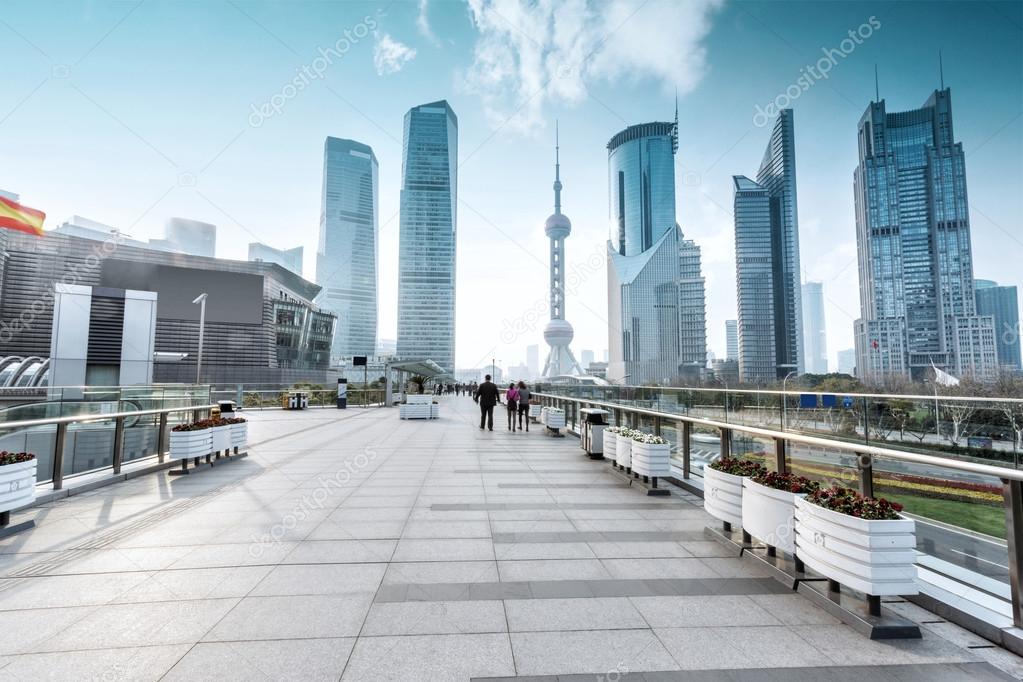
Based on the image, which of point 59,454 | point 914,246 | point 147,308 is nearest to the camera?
point 59,454

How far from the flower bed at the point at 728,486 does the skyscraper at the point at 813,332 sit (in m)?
148

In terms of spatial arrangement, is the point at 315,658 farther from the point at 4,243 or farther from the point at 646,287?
the point at 646,287

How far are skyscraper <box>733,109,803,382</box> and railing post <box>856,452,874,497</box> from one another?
12385 centimetres

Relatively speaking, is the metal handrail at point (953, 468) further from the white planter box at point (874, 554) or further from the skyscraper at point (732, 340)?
the skyscraper at point (732, 340)

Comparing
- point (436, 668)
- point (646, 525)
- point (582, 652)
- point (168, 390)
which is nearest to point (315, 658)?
point (436, 668)

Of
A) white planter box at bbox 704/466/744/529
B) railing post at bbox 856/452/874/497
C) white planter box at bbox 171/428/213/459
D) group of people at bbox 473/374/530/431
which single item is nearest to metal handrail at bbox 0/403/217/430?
white planter box at bbox 171/428/213/459

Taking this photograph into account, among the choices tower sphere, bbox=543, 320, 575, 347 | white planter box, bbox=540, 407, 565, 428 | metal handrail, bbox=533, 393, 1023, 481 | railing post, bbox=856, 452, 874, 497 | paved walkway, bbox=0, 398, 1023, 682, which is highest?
tower sphere, bbox=543, 320, 575, 347

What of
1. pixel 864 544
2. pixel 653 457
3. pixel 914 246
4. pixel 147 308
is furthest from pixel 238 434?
pixel 914 246

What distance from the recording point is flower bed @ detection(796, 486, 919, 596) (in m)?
3.11

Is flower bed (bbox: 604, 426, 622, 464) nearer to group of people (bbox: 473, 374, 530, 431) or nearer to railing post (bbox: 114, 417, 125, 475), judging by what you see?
group of people (bbox: 473, 374, 530, 431)

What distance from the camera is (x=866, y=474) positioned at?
12.8 feet

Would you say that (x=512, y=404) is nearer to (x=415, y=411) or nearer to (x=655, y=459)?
(x=415, y=411)

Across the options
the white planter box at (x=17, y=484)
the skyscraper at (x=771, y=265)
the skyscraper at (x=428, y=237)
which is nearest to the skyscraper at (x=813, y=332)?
the skyscraper at (x=771, y=265)

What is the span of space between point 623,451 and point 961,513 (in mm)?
4481
